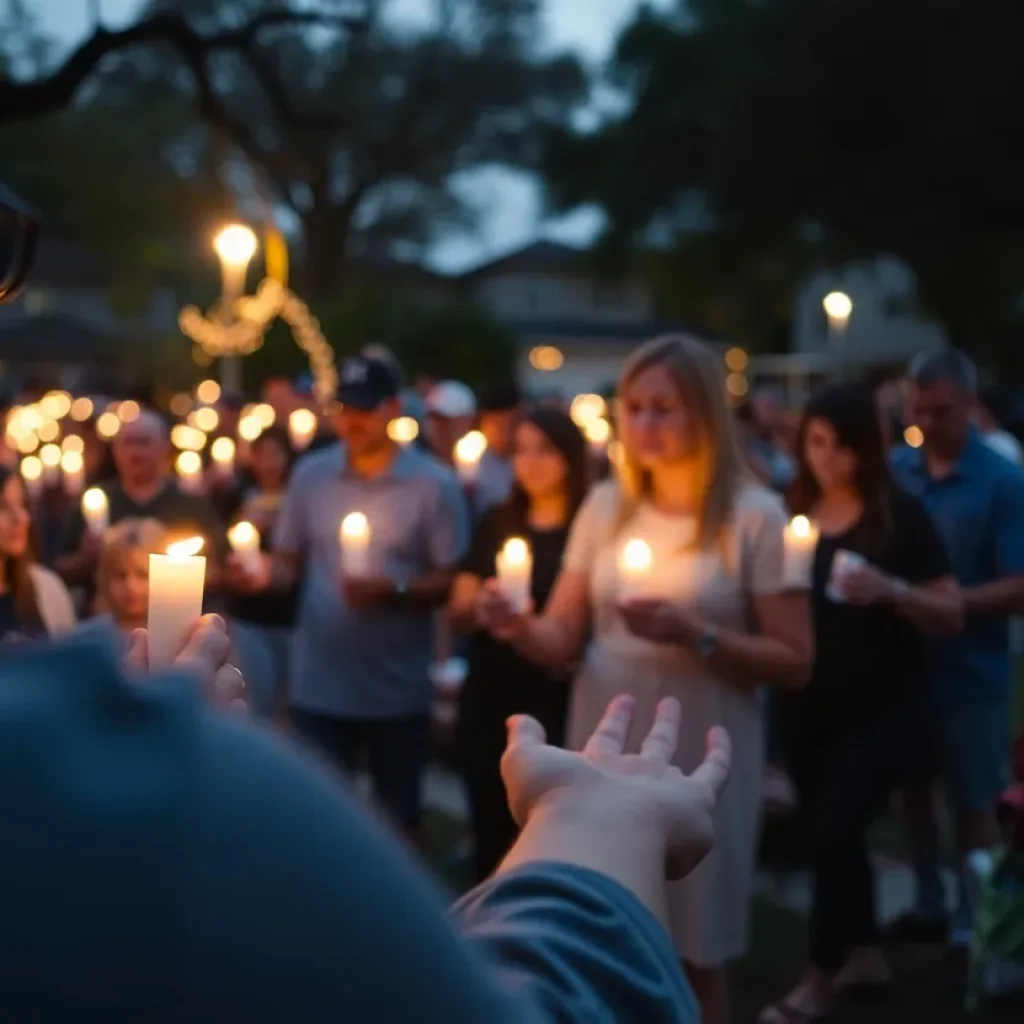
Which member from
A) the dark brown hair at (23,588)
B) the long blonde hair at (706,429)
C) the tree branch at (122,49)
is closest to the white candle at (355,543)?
the dark brown hair at (23,588)

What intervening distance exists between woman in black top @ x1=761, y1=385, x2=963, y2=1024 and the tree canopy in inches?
1148

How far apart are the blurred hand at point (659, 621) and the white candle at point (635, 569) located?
132 mm

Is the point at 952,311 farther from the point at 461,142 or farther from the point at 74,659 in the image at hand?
the point at 74,659

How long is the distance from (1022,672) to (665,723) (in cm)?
1199

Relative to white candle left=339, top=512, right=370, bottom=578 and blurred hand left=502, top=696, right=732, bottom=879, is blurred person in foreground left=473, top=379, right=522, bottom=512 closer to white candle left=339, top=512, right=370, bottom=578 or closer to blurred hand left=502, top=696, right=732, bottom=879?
white candle left=339, top=512, right=370, bottom=578

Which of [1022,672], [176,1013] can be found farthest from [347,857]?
[1022,672]

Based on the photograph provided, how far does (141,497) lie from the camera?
6.93 metres

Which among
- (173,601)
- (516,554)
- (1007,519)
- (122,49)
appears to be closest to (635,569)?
(516,554)

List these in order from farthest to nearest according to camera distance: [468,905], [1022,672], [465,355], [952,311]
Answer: [952,311] < [465,355] < [1022,672] < [468,905]

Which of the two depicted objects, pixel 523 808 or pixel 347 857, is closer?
pixel 347 857

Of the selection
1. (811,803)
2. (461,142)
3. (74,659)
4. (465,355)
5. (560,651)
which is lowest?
(811,803)

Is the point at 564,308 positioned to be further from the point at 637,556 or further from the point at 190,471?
the point at 637,556

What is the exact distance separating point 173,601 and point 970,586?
4943mm

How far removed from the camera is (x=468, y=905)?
1.28 m
